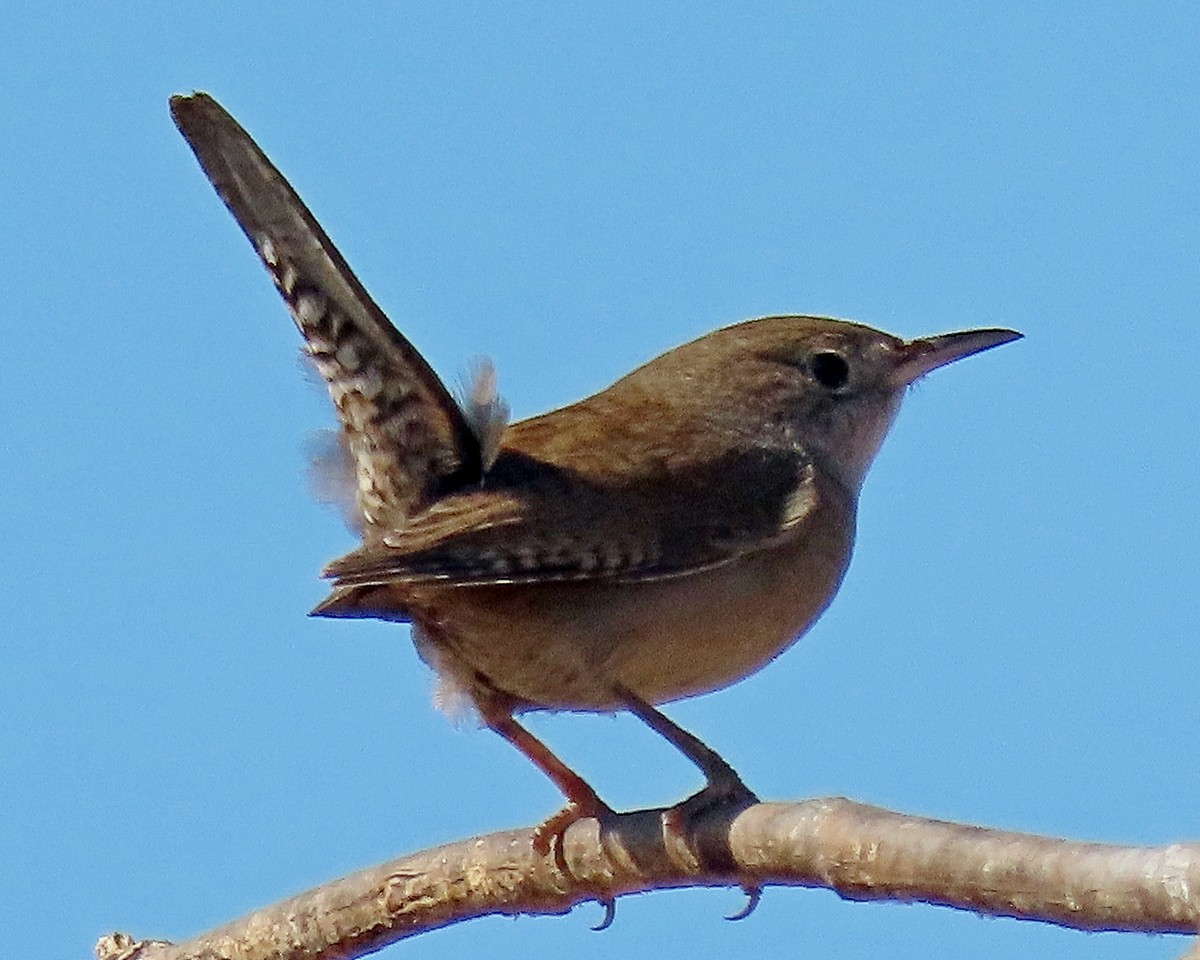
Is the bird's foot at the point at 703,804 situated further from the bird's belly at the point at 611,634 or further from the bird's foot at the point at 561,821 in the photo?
the bird's belly at the point at 611,634

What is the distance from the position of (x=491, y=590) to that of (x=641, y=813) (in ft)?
2.60

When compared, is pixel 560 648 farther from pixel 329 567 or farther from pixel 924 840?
pixel 924 840

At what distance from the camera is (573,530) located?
5020 millimetres

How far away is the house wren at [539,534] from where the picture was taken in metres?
4.88

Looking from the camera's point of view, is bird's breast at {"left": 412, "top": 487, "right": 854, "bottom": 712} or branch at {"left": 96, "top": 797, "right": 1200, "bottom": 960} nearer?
branch at {"left": 96, "top": 797, "right": 1200, "bottom": 960}

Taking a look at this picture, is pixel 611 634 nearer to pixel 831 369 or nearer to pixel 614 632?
pixel 614 632

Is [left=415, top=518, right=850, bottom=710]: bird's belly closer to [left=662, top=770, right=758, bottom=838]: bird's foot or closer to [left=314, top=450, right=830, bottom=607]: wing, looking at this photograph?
[left=314, top=450, right=830, bottom=607]: wing

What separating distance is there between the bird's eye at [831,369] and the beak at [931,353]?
17cm

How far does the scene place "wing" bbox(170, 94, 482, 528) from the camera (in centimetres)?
488

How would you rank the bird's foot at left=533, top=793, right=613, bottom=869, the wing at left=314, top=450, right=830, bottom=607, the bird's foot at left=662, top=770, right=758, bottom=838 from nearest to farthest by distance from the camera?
the bird's foot at left=662, top=770, right=758, bottom=838 < the bird's foot at left=533, top=793, right=613, bottom=869 < the wing at left=314, top=450, right=830, bottom=607

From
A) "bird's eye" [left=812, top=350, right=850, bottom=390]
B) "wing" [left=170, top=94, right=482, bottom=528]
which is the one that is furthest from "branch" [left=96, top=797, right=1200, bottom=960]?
"bird's eye" [left=812, top=350, right=850, bottom=390]

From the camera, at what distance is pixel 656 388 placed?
6.11 metres

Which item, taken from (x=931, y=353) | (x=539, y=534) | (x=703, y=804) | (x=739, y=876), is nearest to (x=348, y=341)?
(x=539, y=534)

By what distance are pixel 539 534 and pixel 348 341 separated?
69cm
